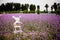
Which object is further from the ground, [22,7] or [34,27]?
[22,7]

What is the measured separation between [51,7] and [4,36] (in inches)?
18.2

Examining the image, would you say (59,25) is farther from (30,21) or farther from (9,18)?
(9,18)

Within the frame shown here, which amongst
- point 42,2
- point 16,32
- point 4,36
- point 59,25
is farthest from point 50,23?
point 4,36

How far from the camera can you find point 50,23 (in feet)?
4.47

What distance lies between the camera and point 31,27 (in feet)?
4.39

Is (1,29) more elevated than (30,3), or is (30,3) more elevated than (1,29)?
(30,3)

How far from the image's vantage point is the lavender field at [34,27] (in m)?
1.32

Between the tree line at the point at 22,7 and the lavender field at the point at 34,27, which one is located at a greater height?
the tree line at the point at 22,7

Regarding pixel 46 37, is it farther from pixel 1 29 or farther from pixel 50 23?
pixel 1 29

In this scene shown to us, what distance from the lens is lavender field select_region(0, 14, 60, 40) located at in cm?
132

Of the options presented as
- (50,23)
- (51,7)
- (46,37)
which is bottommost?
(46,37)

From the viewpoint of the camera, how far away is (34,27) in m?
1.34

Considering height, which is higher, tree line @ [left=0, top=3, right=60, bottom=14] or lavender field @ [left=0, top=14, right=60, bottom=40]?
tree line @ [left=0, top=3, right=60, bottom=14]

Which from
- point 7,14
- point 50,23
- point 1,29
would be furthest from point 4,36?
point 50,23
